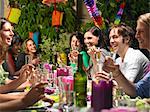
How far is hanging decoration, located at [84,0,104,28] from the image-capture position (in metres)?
3.13

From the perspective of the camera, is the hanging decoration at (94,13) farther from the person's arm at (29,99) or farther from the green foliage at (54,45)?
the person's arm at (29,99)

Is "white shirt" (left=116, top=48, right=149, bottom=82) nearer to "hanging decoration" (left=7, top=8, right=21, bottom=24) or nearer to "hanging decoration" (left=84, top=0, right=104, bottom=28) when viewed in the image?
"hanging decoration" (left=84, top=0, right=104, bottom=28)

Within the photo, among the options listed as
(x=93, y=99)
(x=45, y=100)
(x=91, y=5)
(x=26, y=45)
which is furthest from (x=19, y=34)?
(x=93, y=99)

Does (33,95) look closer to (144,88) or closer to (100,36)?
(144,88)

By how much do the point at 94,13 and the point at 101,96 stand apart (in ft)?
6.28

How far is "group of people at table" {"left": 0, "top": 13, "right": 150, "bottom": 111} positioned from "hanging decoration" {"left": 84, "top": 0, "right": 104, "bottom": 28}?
7 centimetres

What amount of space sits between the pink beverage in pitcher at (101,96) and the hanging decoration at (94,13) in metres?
1.81

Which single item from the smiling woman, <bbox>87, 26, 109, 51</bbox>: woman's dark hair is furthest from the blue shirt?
the smiling woman

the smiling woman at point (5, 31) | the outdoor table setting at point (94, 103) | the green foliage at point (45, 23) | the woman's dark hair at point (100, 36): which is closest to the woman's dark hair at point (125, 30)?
the woman's dark hair at point (100, 36)

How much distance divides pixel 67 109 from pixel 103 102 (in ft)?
0.51

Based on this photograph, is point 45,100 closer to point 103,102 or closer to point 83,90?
point 83,90

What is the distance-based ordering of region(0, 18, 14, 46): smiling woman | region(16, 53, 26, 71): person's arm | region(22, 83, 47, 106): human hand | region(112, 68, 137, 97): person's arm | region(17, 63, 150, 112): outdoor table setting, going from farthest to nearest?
region(16, 53, 26, 71): person's arm
region(0, 18, 14, 46): smiling woman
region(112, 68, 137, 97): person's arm
region(22, 83, 47, 106): human hand
region(17, 63, 150, 112): outdoor table setting

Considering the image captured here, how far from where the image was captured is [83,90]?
151cm

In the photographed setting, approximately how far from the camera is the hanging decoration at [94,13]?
313cm
